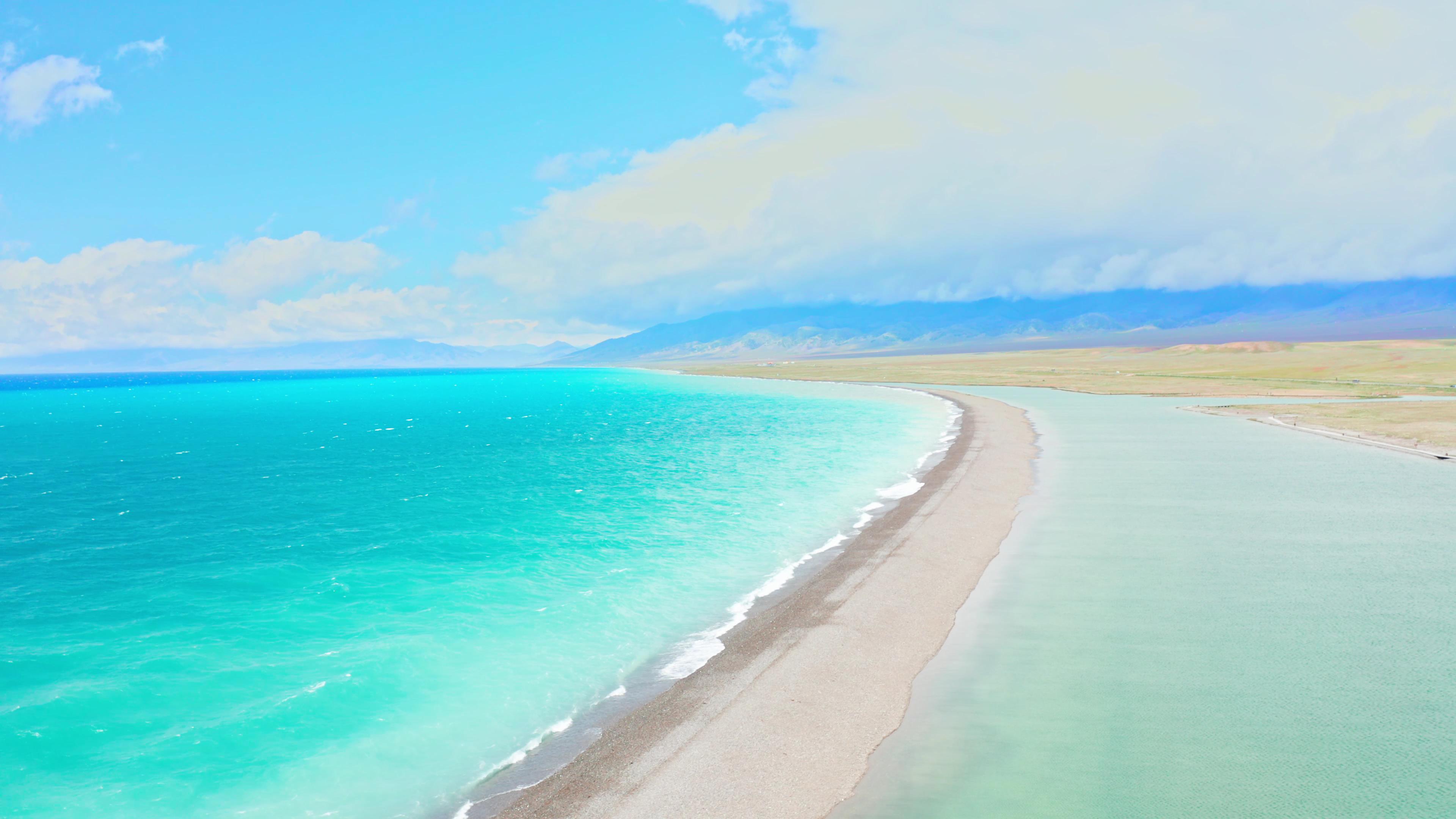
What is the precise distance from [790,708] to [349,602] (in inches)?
628

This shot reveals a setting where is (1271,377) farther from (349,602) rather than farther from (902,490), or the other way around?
(349,602)

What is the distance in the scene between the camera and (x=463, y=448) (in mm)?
66875

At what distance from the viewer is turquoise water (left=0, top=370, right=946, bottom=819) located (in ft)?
47.3

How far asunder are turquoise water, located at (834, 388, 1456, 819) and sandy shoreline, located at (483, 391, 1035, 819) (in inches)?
28.4

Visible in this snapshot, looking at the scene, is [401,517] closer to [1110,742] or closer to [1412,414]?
[1110,742]

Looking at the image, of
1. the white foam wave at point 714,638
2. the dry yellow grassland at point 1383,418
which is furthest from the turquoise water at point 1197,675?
the dry yellow grassland at point 1383,418

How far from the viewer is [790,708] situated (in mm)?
14828

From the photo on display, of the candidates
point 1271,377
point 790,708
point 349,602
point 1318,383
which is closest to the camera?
point 790,708

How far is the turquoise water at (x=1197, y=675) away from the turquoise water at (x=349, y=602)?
7.74 meters

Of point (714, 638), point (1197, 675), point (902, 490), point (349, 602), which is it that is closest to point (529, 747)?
point (714, 638)

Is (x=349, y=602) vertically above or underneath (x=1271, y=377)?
above

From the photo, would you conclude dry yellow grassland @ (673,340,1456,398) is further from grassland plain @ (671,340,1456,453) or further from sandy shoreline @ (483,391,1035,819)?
sandy shoreline @ (483,391,1035,819)

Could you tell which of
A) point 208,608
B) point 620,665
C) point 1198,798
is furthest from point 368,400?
point 1198,798

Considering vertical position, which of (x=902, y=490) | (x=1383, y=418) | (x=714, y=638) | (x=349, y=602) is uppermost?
(x=349, y=602)
